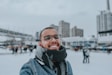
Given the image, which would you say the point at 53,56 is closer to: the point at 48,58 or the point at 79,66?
the point at 48,58

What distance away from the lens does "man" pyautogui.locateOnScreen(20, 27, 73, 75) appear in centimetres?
160

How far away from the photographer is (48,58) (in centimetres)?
162

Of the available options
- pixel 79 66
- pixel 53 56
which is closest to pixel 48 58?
pixel 53 56

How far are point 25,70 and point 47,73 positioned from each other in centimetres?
16

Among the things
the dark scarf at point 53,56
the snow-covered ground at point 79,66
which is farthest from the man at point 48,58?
the snow-covered ground at point 79,66

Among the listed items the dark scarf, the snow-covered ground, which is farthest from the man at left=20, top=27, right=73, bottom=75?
the snow-covered ground

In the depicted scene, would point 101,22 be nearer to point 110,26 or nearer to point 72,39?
point 110,26

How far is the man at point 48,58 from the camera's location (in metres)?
1.60

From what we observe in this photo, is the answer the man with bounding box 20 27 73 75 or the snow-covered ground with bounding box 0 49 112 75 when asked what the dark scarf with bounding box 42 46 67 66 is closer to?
the man with bounding box 20 27 73 75

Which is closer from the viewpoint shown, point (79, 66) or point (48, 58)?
point (48, 58)

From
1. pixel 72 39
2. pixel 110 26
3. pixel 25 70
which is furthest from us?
pixel 110 26

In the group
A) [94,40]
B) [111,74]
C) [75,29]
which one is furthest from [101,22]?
[111,74]

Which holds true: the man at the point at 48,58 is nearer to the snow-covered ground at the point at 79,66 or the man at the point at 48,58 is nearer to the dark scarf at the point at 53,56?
the dark scarf at the point at 53,56

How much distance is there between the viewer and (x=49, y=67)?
1.63 metres
